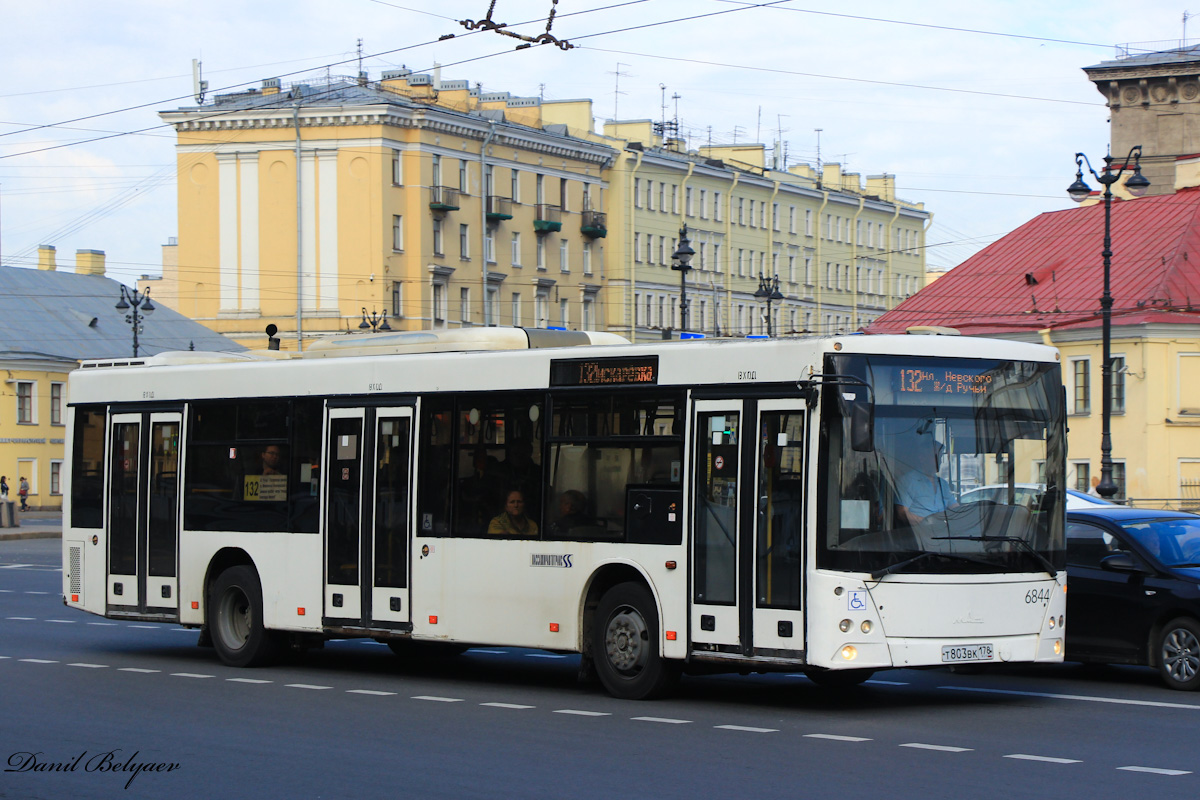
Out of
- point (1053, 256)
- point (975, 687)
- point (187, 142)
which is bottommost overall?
point (975, 687)

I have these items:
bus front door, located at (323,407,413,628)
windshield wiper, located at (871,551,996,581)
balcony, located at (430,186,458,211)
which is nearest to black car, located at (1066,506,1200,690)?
windshield wiper, located at (871,551,996,581)

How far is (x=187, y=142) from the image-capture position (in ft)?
249

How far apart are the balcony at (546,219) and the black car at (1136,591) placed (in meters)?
68.2

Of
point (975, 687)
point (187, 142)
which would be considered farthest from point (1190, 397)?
point (187, 142)

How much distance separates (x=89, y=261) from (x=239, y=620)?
6883 cm

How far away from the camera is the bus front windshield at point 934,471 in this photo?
12.6 m

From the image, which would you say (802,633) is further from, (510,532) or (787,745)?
(510,532)

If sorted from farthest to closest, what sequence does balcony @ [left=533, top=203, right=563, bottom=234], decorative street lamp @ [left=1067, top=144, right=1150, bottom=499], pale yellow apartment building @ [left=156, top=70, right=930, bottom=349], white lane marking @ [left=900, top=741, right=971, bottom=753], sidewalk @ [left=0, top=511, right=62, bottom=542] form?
balcony @ [left=533, top=203, right=563, bottom=234]
pale yellow apartment building @ [left=156, top=70, right=930, bottom=349]
sidewalk @ [left=0, top=511, right=62, bottom=542]
decorative street lamp @ [left=1067, top=144, right=1150, bottom=499]
white lane marking @ [left=900, top=741, right=971, bottom=753]

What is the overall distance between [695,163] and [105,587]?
245 feet

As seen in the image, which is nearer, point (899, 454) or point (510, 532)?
point (899, 454)

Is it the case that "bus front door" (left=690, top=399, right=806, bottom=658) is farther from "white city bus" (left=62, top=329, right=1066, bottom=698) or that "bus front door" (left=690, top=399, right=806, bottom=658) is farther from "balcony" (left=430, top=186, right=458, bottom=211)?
"balcony" (left=430, top=186, right=458, bottom=211)

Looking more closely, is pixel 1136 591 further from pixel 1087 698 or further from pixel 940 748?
pixel 940 748

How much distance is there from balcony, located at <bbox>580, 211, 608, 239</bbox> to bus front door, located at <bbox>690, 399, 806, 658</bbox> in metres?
72.6

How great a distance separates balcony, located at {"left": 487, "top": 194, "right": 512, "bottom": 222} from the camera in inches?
3147
